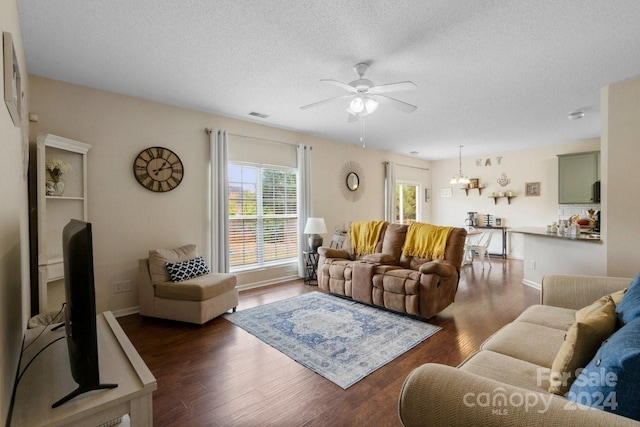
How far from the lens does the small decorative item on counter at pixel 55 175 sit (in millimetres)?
2857

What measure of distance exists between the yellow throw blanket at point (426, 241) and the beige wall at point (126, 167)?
2526 millimetres

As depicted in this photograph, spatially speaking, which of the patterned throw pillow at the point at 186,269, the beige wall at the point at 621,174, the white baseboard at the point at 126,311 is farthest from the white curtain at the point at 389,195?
the white baseboard at the point at 126,311

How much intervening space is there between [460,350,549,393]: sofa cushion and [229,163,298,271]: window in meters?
3.71

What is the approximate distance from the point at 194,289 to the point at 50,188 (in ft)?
5.53

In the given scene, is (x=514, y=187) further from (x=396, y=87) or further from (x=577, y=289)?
(x=396, y=87)

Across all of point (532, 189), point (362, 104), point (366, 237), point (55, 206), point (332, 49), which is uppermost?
point (332, 49)

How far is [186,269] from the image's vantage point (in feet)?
11.4

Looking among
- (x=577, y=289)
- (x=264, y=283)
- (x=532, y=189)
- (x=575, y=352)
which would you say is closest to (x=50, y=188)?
(x=264, y=283)

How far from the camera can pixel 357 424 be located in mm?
1741

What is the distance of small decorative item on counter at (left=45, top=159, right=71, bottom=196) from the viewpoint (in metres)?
2.86

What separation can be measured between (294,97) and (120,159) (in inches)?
87.9

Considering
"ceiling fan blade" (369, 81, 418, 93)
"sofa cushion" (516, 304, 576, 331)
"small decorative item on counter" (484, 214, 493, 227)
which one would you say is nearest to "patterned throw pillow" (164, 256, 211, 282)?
"ceiling fan blade" (369, 81, 418, 93)

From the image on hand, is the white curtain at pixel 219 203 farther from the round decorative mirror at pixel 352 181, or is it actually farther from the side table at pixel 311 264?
the round decorative mirror at pixel 352 181

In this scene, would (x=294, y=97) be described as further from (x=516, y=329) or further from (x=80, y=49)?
(x=516, y=329)
